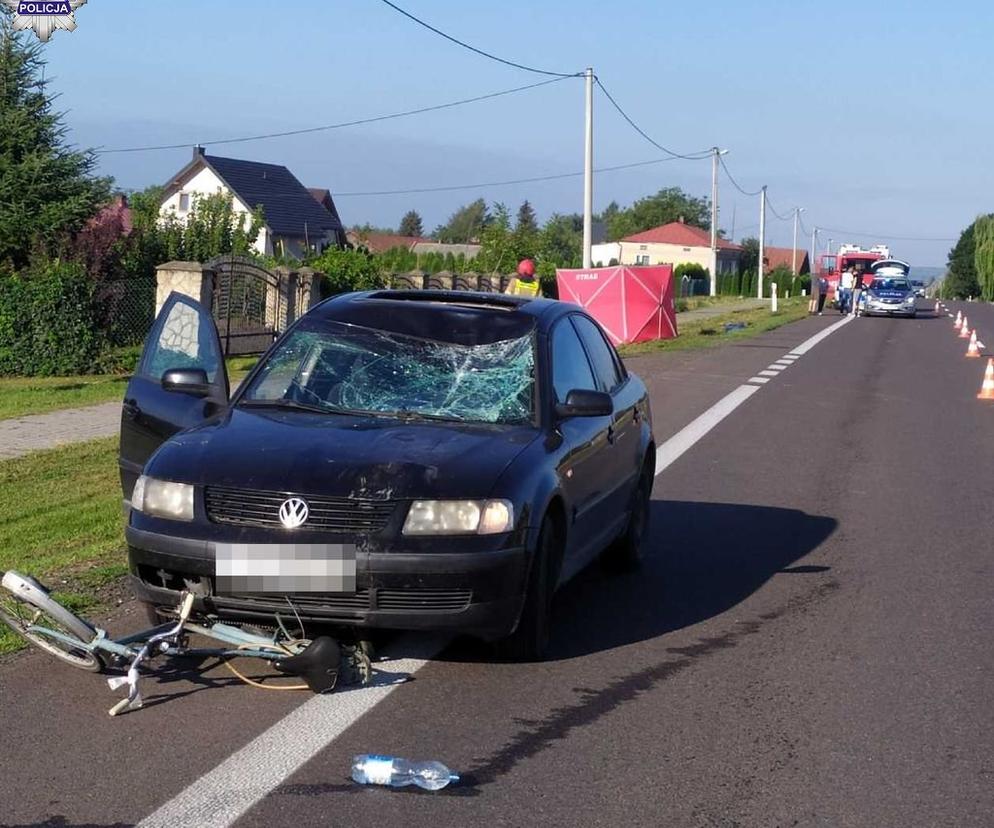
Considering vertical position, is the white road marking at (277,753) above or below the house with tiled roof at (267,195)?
below

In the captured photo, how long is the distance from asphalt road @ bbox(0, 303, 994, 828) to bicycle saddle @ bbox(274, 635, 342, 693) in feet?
0.28


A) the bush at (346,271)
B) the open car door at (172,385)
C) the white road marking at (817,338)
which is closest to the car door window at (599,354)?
the open car door at (172,385)

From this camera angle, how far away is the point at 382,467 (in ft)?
18.8

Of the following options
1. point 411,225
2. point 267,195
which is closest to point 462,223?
point 411,225

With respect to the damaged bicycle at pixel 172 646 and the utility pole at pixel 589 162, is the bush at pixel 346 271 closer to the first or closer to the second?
the utility pole at pixel 589 162

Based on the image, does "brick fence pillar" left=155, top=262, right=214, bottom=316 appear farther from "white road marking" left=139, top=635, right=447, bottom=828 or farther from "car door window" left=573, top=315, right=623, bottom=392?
"white road marking" left=139, top=635, right=447, bottom=828

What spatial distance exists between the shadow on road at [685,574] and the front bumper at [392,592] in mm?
748

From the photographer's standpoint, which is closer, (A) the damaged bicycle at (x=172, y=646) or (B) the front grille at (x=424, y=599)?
(A) the damaged bicycle at (x=172, y=646)

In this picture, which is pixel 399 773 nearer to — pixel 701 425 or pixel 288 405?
pixel 288 405

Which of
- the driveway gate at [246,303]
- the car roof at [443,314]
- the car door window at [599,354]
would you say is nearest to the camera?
the car roof at [443,314]

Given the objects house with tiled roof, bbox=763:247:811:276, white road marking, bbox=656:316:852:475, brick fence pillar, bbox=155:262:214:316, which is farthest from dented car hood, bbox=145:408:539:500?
house with tiled roof, bbox=763:247:811:276

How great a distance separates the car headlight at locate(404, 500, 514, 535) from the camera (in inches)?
221

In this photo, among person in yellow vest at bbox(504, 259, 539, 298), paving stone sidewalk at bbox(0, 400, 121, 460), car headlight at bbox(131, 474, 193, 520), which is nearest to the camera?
car headlight at bbox(131, 474, 193, 520)

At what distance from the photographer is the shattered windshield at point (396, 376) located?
6633mm
